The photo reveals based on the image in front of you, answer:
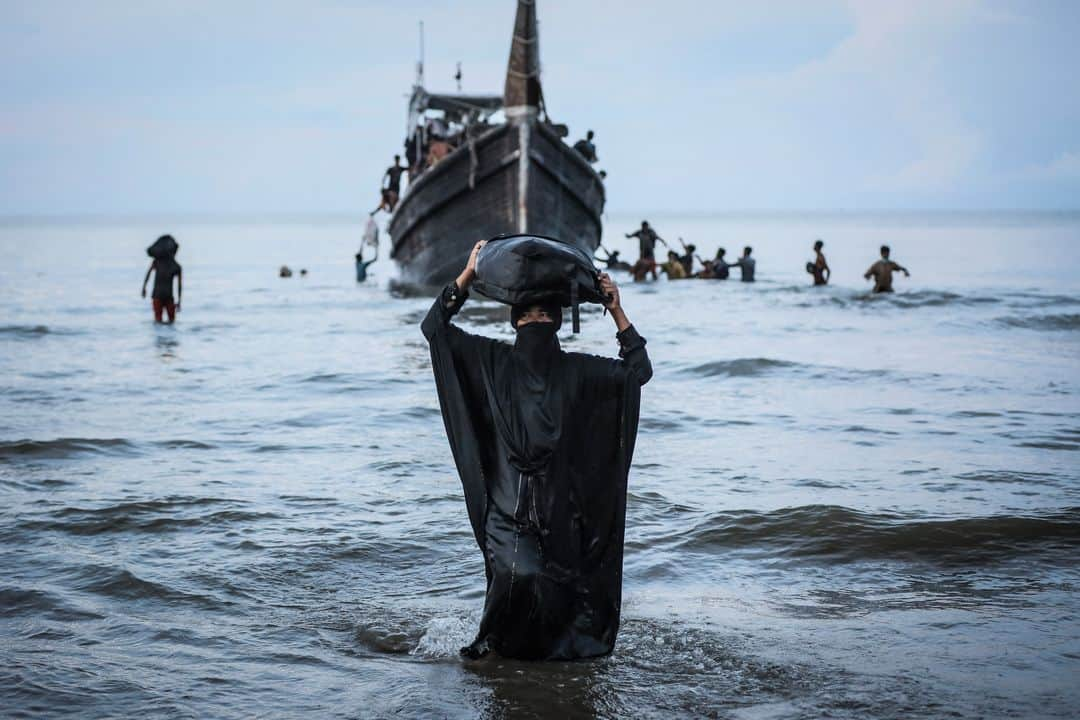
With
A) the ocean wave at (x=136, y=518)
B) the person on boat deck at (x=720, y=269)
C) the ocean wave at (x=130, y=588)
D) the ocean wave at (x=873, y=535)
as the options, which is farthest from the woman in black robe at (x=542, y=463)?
the person on boat deck at (x=720, y=269)

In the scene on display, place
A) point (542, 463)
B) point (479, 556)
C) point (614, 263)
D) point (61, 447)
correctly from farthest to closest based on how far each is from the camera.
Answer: point (614, 263) < point (61, 447) < point (479, 556) < point (542, 463)

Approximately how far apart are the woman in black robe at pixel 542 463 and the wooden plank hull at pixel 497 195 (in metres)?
17.6

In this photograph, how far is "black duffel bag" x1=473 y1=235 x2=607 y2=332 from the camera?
338 centimetres

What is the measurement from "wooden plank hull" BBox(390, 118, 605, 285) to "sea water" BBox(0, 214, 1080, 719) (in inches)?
329

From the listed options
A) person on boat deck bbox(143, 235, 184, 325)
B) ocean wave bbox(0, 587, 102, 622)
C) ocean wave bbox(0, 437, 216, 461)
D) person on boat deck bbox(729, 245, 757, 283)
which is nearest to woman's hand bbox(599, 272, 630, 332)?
ocean wave bbox(0, 587, 102, 622)

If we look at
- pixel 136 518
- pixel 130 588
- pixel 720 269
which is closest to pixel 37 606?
pixel 130 588

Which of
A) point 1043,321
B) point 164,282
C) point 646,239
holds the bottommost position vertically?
point 1043,321

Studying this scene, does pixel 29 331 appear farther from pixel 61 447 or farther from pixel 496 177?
pixel 61 447

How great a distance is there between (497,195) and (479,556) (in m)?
16.5

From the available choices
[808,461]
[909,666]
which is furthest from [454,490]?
[909,666]

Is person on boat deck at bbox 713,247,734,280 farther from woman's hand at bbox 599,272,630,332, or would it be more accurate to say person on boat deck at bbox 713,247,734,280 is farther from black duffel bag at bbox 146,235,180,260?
woman's hand at bbox 599,272,630,332

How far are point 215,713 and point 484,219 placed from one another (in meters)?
18.7

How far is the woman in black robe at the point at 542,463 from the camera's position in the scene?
3.51 meters

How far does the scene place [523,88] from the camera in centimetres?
2042
